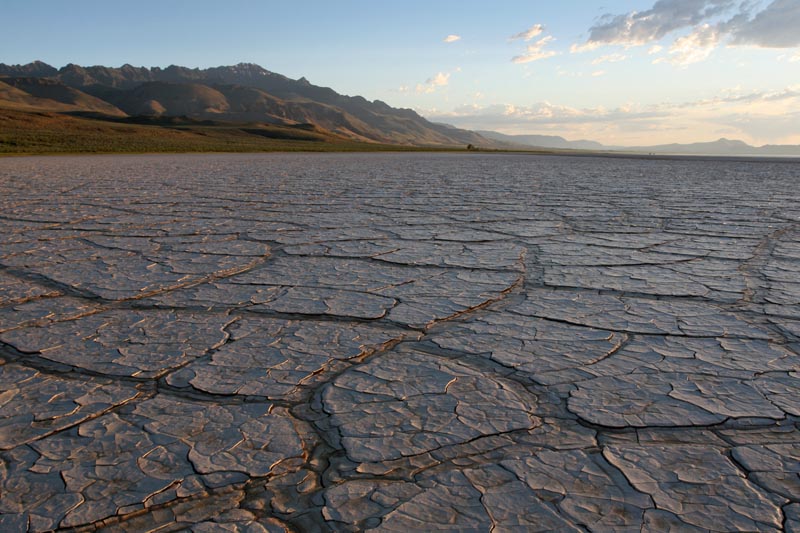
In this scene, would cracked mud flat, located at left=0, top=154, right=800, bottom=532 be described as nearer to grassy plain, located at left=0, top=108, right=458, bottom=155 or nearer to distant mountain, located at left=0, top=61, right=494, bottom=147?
grassy plain, located at left=0, top=108, right=458, bottom=155

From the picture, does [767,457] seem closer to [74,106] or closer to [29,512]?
[29,512]

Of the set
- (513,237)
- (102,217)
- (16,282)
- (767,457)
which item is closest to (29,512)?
(767,457)

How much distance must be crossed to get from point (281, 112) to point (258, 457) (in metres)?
118

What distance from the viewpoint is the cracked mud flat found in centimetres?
94

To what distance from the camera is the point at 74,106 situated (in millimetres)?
101750

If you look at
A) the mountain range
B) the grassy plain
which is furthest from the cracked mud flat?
the mountain range

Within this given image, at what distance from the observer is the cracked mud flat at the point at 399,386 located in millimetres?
944

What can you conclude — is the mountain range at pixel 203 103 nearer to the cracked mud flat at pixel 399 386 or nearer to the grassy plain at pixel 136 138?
the grassy plain at pixel 136 138

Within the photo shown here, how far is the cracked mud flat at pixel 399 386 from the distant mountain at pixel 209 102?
275 feet

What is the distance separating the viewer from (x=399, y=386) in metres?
1.38

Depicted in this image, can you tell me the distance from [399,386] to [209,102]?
131 meters

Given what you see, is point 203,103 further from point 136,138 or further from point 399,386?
point 399,386

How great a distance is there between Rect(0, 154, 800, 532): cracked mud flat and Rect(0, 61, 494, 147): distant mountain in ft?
275

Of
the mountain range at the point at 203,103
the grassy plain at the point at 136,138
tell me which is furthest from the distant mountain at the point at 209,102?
the grassy plain at the point at 136,138
